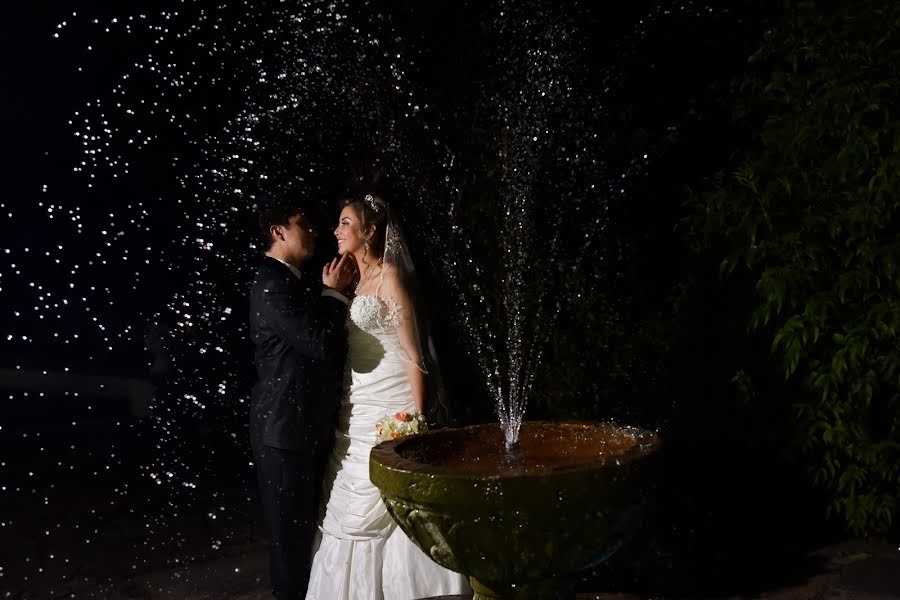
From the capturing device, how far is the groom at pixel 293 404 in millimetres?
3396

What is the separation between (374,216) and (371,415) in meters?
0.97

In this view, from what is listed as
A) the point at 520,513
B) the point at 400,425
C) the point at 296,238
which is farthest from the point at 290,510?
the point at 520,513

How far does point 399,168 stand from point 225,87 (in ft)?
5.04

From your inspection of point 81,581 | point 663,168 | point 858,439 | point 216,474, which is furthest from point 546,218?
point 216,474

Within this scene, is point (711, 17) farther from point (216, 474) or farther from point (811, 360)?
point (216, 474)

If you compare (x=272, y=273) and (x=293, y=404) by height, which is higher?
(x=272, y=273)

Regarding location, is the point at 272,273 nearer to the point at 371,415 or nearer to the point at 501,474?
the point at 371,415

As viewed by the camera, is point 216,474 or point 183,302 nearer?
point 216,474

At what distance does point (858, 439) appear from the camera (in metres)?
3.97

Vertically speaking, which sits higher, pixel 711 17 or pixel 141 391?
pixel 711 17

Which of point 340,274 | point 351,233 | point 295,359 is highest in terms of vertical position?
point 351,233

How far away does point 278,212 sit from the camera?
3.66m

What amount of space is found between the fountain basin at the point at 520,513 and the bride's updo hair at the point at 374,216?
159 cm

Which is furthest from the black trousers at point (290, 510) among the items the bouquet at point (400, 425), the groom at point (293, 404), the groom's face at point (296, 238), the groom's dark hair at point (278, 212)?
the groom's dark hair at point (278, 212)
